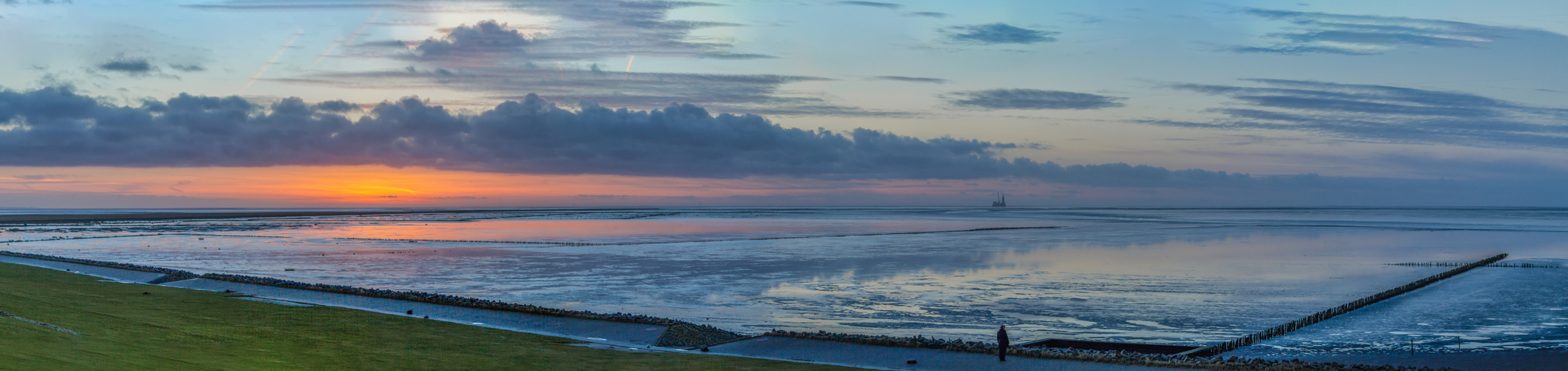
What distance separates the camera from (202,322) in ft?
84.2

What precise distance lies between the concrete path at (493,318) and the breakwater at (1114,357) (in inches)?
179

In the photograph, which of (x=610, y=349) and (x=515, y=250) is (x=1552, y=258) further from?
(x=515, y=250)

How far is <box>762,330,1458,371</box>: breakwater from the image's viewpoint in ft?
68.8

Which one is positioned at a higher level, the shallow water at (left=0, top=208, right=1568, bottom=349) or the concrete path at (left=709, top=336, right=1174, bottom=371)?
the shallow water at (left=0, top=208, right=1568, bottom=349)

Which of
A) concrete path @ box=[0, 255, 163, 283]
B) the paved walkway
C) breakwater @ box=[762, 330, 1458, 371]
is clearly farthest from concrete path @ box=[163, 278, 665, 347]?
concrete path @ box=[0, 255, 163, 283]

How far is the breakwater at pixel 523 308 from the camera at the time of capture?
82.7ft

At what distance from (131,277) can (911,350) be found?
133ft

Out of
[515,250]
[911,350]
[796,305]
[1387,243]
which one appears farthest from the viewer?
[1387,243]

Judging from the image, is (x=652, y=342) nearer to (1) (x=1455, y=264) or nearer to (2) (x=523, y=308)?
(2) (x=523, y=308)

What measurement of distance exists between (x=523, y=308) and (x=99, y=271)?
3109cm

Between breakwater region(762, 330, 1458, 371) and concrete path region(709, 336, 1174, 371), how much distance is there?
1.13 feet

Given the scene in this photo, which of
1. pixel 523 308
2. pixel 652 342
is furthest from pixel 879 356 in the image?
pixel 523 308

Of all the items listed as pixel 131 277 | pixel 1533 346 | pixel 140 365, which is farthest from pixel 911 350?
pixel 131 277

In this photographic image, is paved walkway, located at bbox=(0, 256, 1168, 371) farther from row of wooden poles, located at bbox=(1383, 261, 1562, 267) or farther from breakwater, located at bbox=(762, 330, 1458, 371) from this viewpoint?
row of wooden poles, located at bbox=(1383, 261, 1562, 267)
